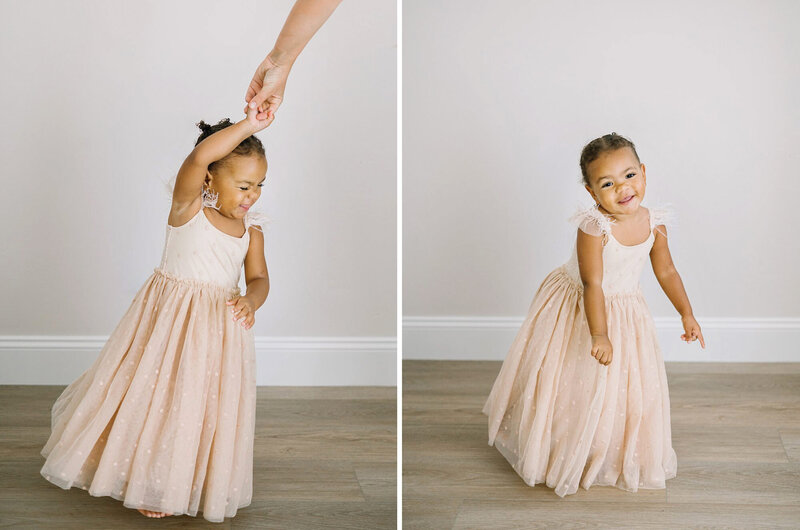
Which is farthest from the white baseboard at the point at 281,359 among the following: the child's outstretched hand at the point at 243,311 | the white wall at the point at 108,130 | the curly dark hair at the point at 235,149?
the curly dark hair at the point at 235,149

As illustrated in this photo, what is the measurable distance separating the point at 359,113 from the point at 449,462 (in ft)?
2.70

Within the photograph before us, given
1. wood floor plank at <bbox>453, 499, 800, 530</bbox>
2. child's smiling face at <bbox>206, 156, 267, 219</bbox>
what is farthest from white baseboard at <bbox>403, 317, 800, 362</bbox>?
child's smiling face at <bbox>206, 156, 267, 219</bbox>

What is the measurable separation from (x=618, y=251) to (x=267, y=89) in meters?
0.86

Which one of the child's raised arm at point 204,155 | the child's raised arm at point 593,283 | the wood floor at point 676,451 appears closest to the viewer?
the child's raised arm at point 204,155

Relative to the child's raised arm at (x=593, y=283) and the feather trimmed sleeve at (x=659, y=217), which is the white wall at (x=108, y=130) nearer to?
the child's raised arm at (x=593, y=283)

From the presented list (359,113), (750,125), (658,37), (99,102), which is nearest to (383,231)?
(359,113)

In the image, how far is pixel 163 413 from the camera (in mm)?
1565

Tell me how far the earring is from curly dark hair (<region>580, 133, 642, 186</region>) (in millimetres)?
814

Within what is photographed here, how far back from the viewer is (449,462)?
70.6 inches

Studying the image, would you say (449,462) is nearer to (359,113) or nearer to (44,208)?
(359,113)

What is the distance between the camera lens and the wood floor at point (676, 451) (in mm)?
1627

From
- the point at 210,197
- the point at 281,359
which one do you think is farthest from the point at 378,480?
the point at 210,197

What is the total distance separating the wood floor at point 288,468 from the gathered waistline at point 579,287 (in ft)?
1.64

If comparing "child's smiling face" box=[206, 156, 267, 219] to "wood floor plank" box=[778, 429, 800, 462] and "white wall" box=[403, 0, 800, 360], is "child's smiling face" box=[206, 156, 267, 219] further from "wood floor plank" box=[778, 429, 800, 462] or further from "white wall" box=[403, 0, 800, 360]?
"wood floor plank" box=[778, 429, 800, 462]
